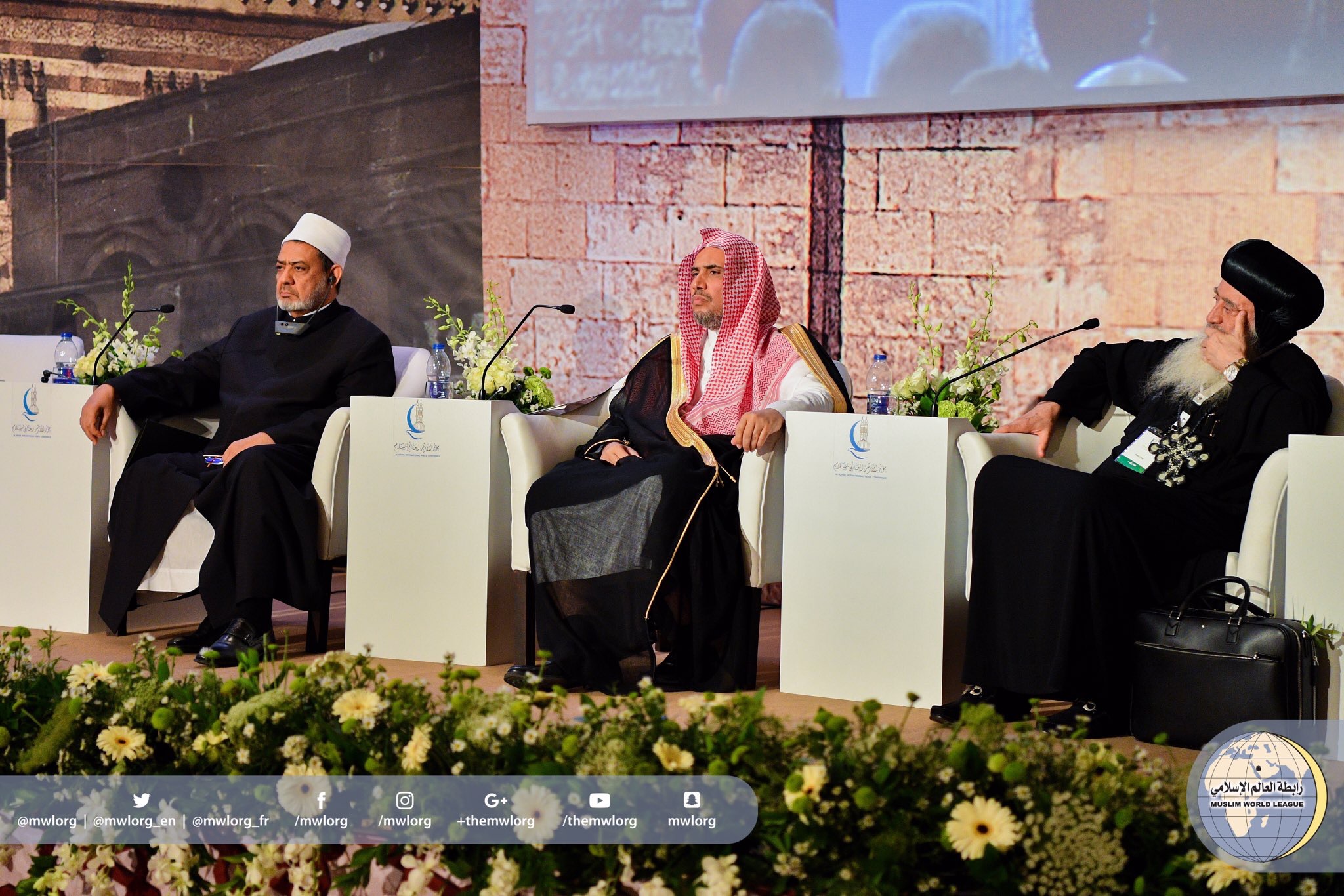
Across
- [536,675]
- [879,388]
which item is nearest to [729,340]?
[879,388]

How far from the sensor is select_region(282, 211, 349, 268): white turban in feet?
14.9

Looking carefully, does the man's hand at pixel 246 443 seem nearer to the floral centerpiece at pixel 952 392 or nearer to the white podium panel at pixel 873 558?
the white podium panel at pixel 873 558

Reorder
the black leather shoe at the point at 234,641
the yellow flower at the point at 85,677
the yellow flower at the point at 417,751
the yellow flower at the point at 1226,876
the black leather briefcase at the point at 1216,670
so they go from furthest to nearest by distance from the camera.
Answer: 1. the black leather shoe at the point at 234,641
2. the black leather briefcase at the point at 1216,670
3. the yellow flower at the point at 85,677
4. the yellow flower at the point at 417,751
5. the yellow flower at the point at 1226,876

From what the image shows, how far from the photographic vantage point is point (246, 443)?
4.15 metres

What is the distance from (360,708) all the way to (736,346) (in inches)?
96.5

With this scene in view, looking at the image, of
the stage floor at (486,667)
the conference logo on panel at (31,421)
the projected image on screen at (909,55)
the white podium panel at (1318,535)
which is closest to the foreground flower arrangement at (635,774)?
the stage floor at (486,667)

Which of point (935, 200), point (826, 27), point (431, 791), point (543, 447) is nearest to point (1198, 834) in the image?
point (431, 791)

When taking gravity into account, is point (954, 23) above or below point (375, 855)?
above

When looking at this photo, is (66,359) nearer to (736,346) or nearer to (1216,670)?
(736,346)

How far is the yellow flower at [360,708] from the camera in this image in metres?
1.80

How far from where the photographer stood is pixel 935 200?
4.80 m

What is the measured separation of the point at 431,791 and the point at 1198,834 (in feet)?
2.79

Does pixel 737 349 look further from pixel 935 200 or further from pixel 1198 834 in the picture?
pixel 1198 834

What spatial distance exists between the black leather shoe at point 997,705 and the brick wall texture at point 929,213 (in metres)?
1.56
